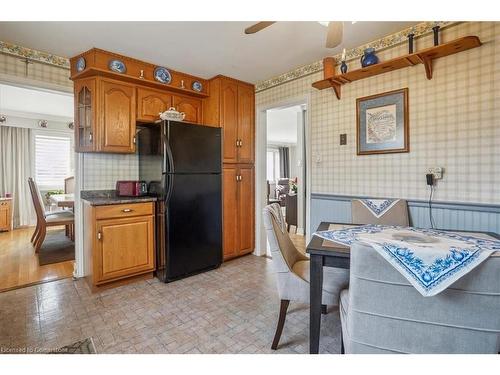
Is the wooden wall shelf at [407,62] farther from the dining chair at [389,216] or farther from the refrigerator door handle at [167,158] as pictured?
the refrigerator door handle at [167,158]

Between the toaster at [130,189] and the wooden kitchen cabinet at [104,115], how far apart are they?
364 millimetres

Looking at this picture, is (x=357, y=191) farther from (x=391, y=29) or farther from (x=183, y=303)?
(x=183, y=303)

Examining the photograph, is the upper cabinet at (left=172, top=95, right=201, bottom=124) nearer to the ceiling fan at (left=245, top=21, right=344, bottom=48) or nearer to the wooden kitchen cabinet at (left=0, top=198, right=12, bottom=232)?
the ceiling fan at (left=245, top=21, right=344, bottom=48)

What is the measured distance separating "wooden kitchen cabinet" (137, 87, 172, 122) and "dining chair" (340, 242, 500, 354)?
2674mm

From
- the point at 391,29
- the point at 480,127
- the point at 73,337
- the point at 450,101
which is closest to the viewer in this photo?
the point at 73,337

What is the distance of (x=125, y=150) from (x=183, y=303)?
65.8 inches

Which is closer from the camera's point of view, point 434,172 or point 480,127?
point 480,127

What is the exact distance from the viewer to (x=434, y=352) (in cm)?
98

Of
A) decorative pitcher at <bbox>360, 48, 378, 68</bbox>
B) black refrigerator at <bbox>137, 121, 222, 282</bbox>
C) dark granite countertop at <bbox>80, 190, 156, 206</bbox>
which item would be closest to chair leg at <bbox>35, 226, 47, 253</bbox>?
dark granite countertop at <bbox>80, 190, 156, 206</bbox>

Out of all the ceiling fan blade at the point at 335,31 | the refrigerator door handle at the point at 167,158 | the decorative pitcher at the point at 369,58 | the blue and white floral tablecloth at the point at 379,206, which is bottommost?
the blue and white floral tablecloth at the point at 379,206

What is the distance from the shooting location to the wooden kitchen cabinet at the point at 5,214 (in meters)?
4.91

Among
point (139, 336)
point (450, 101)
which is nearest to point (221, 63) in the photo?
point (450, 101)

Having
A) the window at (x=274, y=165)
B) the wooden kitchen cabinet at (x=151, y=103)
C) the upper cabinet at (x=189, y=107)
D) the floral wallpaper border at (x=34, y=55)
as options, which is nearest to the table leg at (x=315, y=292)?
the wooden kitchen cabinet at (x=151, y=103)

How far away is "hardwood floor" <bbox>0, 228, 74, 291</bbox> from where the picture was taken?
2699mm
